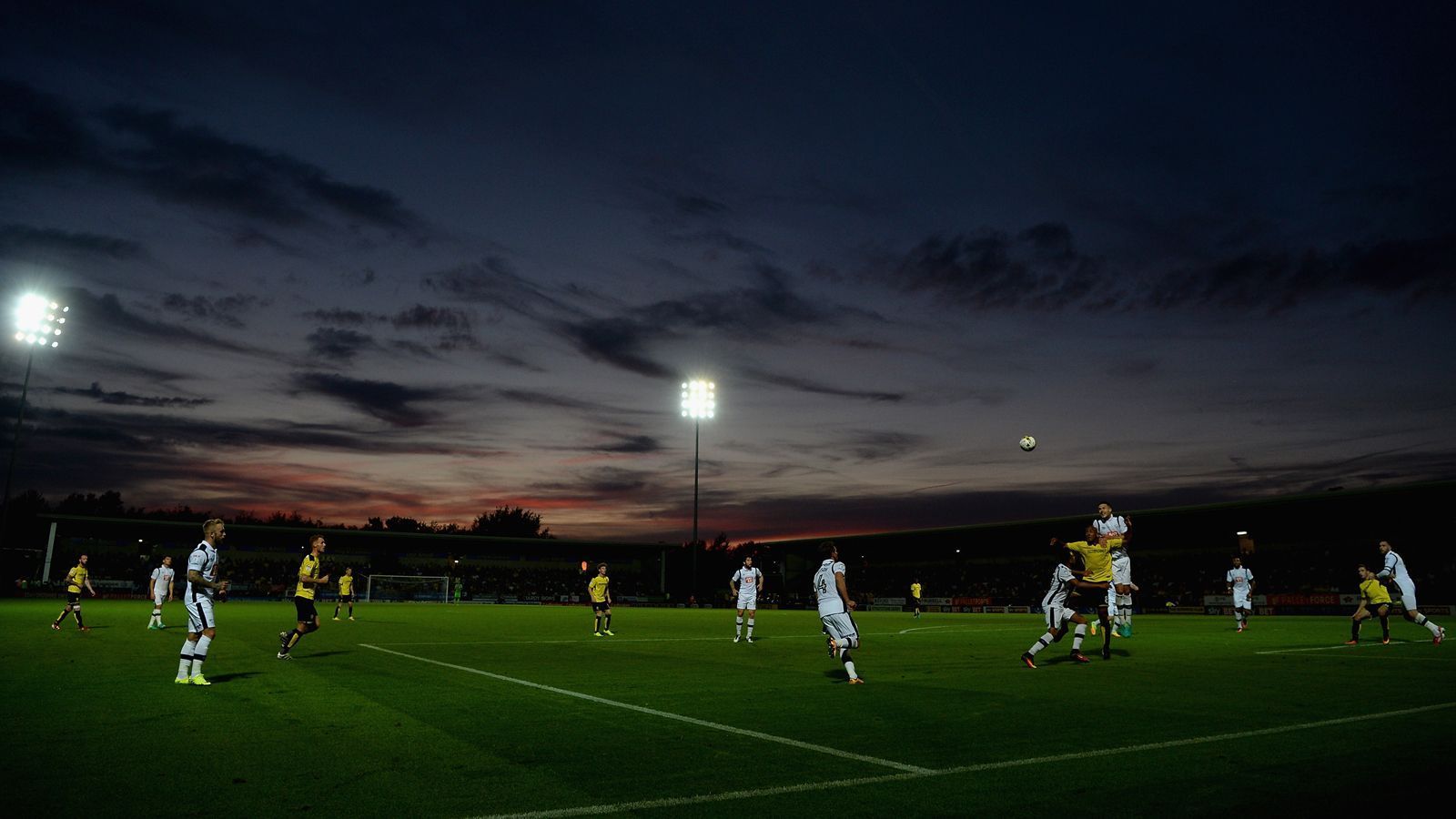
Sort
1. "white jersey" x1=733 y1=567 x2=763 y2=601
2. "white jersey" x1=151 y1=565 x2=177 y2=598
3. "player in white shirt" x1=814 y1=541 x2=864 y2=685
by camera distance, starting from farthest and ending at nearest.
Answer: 1. "white jersey" x1=151 y1=565 x2=177 y2=598
2. "white jersey" x1=733 y1=567 x2=763 y2=601
3. "player in white shirt" x1=814 y1=541 x2=864 y2=685

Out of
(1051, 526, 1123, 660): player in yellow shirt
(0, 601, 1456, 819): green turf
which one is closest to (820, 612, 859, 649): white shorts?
(0, 601, 1456, 819): green turf

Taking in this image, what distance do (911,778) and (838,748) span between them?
127 centimetres

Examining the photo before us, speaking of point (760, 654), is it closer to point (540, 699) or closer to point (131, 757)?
point (540, 699)

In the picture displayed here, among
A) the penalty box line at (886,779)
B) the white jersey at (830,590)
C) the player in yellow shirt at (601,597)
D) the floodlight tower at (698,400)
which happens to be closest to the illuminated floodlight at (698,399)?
the floodlight tower at (698,400)

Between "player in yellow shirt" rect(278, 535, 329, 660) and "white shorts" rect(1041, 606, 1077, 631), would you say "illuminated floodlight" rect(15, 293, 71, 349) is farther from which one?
"white shorts" rect(1041, 606, 1077, 631)

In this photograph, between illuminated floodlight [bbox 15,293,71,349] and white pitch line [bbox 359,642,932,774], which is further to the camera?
illuminated floodlight [bbox 15,293,71,349]

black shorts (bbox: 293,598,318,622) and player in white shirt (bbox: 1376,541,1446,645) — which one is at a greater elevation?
player in white shirt (bbox: 1376,541,1446,645)

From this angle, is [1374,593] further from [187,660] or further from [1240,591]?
[187,660]

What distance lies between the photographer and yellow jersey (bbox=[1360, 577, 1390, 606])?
1864 cm

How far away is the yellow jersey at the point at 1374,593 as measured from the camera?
1864 cm

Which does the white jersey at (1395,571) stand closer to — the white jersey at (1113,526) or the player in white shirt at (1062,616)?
the white jersey at (1113,526)

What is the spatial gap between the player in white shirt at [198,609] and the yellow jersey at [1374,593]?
22091mm

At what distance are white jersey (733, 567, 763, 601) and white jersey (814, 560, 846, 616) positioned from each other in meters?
9.95

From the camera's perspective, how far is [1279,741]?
780 cm
